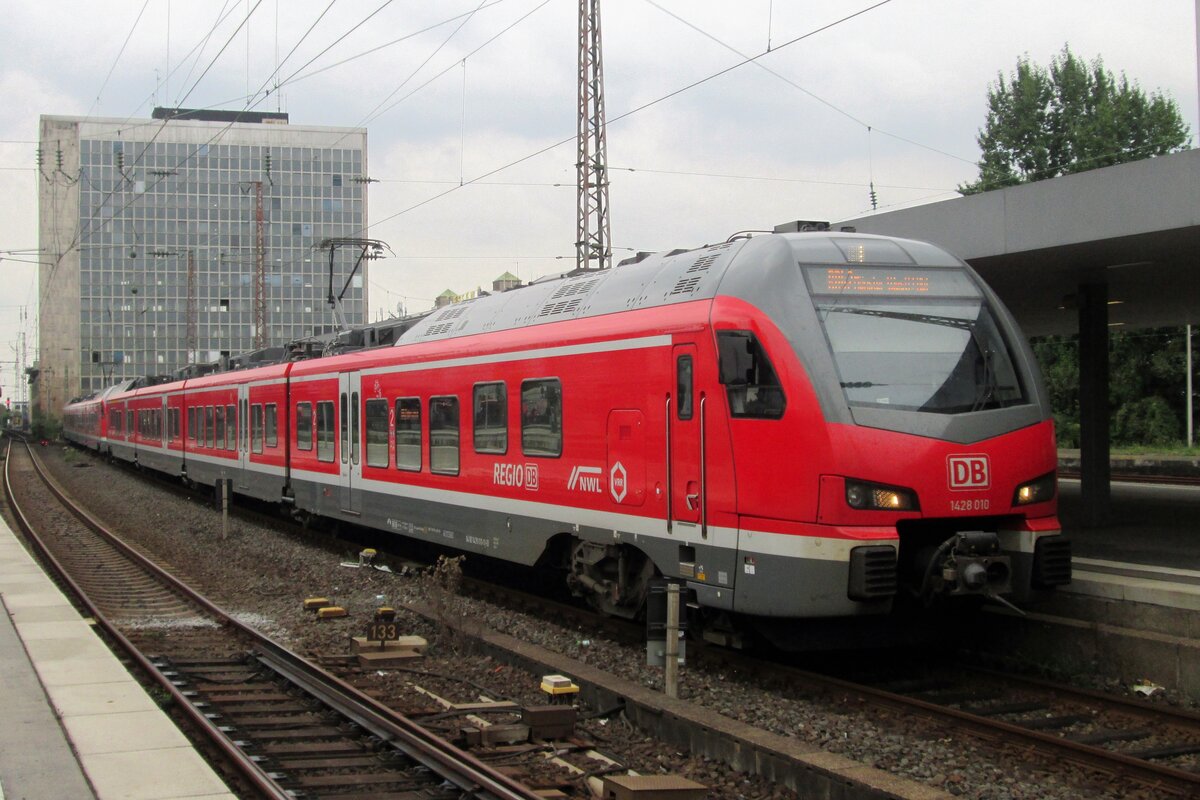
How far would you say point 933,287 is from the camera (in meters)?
8.85

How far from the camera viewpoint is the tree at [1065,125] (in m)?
46.7

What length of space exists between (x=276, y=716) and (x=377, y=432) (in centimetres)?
733

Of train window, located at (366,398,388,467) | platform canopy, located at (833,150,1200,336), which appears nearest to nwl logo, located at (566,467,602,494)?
platform canopy, located at (833,150,1200,336)

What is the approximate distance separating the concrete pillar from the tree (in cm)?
3455

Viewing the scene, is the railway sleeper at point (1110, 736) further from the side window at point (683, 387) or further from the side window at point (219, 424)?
the side window at point (219, 424)

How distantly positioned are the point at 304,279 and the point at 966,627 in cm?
10016

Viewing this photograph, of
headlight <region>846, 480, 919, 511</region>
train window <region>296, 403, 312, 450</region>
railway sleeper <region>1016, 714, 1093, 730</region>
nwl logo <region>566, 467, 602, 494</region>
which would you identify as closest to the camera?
railway sleeper <region>1016, 714, 1093, 730</region>

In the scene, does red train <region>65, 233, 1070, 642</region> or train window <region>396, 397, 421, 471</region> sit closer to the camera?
red train <region>65, 233, 1070, 642</region>

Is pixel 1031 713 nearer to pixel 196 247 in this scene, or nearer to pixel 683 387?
pixel 683 387

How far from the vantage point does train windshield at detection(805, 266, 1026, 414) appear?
8.16 metres

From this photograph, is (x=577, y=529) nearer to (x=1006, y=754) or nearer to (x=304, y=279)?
(x=1006, y=754)

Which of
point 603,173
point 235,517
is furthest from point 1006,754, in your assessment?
point 235,517

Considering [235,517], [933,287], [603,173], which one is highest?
[603,173]

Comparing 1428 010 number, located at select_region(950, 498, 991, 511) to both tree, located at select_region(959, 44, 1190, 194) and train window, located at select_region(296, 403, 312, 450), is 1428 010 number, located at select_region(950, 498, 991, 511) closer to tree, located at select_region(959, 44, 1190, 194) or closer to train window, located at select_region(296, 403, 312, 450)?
train window, located at select_region(296, 403, 312, 450)
